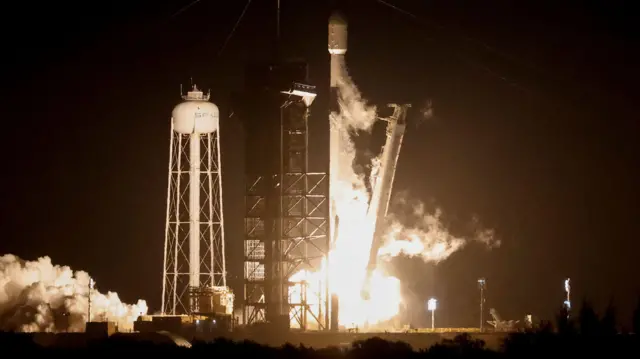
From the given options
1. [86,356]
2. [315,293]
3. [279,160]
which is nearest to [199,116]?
[279,160]

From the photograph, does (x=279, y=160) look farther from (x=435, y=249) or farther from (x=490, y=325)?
(x=490, y=325)

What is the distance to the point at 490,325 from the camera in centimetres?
9962

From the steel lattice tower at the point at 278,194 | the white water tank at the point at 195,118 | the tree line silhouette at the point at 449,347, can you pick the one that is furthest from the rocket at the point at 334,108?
the tree line silhouette at the point at 449,347

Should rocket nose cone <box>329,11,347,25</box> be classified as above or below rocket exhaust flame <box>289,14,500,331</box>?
above

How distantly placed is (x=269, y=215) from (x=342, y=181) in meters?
4.74

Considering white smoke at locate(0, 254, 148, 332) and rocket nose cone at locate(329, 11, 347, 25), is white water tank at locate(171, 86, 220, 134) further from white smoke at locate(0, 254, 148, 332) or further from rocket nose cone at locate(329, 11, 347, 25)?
white smoke at locate(0, 254, 148, 332)

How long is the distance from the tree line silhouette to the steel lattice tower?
43.3ft

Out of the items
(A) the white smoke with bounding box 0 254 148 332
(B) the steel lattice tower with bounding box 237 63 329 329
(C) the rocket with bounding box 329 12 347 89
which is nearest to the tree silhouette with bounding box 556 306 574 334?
(B) the steel lattice tower with bounding box 237 63 329 329

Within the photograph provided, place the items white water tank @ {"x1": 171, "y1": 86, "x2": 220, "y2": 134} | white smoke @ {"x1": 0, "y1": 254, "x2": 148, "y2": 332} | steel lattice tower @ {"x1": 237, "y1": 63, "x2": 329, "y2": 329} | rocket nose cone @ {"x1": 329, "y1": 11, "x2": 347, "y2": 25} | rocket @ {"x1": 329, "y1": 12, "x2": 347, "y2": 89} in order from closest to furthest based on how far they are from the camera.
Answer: rocket nose cone @ {"x1": 329, "y1": 11, "x2": 347, "y2": 25}, rocket @ {"x1": 329, "y1": 12, "x2": 347, "y2": 89}, white water tank @ {"x1": 171, "y1": 86, "x2": 220, "y2": 134}, steel lattice tower @ {"x1": 237, "y1": 63, "x2": 329, "y2": 329}, white smoke @ {"x1": 0, "y1": 254, "x2": 148, "y2": 332}

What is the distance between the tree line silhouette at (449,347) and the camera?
6650 cm

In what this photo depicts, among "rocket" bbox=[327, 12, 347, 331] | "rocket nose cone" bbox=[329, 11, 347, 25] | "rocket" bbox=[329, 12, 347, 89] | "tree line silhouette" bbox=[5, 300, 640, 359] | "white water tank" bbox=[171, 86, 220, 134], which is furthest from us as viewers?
"white water tank" bbox=[171, 86, 220, 134]

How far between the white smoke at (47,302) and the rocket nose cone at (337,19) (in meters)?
17.6

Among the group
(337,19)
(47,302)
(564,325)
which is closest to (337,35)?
(337,19)

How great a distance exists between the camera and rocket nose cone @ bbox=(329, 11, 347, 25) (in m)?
87.0
